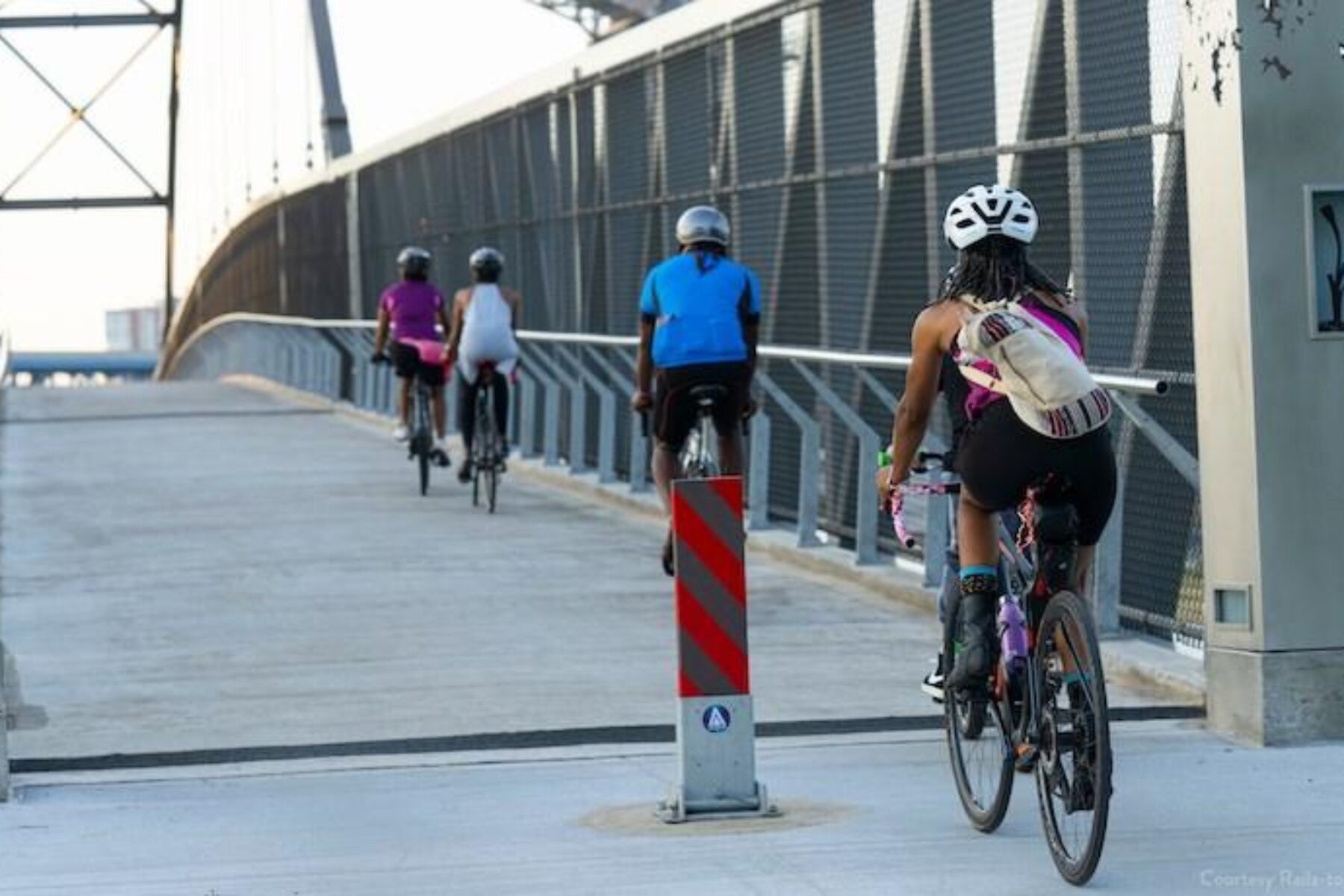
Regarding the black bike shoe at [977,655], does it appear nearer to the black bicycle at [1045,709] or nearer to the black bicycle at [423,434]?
the black bicycle at [1045,709]

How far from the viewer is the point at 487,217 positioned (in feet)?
83.3

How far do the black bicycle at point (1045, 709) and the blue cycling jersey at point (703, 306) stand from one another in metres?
5.54

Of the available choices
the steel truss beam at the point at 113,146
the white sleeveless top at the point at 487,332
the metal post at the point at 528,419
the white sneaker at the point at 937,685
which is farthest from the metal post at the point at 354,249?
the steel truss beam at the point at 113,146

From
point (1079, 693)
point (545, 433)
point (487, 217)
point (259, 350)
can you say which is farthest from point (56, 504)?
point (259, 350)

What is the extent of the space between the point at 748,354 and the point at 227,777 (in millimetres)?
4969

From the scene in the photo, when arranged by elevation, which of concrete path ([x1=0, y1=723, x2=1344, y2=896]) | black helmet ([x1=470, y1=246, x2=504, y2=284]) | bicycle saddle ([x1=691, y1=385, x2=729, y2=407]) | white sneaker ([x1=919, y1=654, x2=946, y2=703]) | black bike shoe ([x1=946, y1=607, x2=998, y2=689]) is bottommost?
concrete path ([x1=0, y1=723, x2=1344, y2=896])

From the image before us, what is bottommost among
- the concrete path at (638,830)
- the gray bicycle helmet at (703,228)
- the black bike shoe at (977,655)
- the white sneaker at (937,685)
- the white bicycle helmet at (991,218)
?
the concrete path at (638,830)

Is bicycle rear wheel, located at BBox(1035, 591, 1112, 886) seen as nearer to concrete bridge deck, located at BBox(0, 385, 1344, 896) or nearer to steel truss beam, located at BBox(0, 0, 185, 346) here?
concrete bridge deck, located at BBox(0, 385, 1344, 896)

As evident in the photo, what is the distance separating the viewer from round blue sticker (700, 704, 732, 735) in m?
7.76

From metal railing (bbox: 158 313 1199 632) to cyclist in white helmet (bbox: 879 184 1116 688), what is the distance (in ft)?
4.28

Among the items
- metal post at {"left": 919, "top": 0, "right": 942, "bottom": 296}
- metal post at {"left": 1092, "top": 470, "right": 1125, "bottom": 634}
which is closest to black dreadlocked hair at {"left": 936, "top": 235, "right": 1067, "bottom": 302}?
metal post at {"left": 1092, "top": 470, "right": 1125, "bottom": 634}

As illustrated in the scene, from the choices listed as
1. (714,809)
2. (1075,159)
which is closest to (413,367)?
(1075,159)

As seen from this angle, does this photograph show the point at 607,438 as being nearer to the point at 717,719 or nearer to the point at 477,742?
the point at 477,742

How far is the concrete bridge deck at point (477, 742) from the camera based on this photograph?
286 inches
